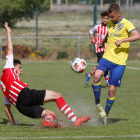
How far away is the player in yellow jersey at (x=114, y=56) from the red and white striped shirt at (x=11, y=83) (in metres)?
1.41

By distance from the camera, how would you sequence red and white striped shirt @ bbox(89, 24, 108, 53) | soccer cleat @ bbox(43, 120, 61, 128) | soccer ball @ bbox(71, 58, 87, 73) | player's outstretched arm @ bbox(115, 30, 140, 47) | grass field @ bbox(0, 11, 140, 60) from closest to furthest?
soccer cleat @ bbox(43, 120, 61, 128) → player's outstretched arm @ bbox(115, 30, 140, 47) → soccer ball @ bbox(71, 58, 87, 73) → red and white striped shirt @ bbox(89, 24, 108, 53) → grass field @ bbox(0, 11, 140, 60)

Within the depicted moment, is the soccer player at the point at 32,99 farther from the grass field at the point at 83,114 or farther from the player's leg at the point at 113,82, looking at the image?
the player's leg at the point at 113,82

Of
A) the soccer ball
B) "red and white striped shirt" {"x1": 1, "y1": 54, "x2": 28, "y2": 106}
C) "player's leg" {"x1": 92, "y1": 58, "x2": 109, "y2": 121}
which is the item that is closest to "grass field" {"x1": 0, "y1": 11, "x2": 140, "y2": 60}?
the soccer ball

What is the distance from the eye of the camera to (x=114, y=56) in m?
6.25

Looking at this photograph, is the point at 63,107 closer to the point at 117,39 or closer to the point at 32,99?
Result: the point at 32,99

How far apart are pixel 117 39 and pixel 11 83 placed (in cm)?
212

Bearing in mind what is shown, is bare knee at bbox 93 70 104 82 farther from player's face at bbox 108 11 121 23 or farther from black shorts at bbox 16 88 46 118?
black shorts at bbox 16 88 46 118

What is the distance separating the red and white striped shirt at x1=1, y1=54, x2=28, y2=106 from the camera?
5.42 meters

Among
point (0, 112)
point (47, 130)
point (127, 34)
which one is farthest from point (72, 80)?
point (47, 130)

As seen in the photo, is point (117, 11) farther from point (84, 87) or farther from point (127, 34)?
point (84, 87)

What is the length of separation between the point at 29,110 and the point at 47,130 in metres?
0.42

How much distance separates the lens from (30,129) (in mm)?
5488

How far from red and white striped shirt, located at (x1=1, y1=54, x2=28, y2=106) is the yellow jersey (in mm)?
1717

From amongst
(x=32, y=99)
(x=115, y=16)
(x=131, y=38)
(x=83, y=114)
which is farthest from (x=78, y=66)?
A: (x=32, y=99)
